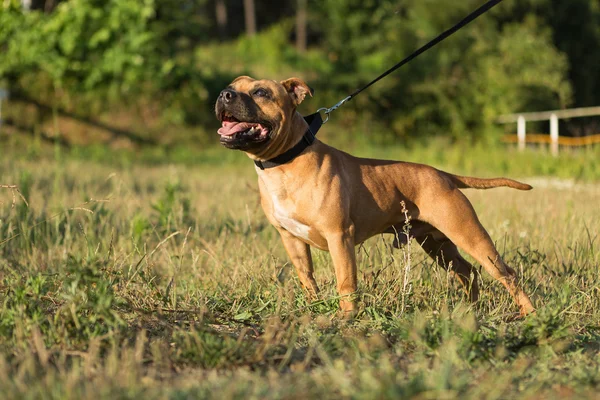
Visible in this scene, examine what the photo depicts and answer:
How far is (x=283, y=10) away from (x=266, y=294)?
3045 centimetres

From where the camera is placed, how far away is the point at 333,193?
4039mm

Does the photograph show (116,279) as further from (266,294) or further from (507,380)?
(507,380)

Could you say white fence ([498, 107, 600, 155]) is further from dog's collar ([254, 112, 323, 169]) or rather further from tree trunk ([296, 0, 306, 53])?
dog's collar ([254, 112, 323, 169])

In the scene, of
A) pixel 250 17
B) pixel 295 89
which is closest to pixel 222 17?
pixel 250 17

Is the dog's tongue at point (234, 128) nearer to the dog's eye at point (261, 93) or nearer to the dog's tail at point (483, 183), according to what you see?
the dog's eye at point (261, 93)

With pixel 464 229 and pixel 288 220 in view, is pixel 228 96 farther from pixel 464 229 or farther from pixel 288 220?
pixel 464 229

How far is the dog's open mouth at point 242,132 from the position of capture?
4.08 meters

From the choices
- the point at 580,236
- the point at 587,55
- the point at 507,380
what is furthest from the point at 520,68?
the point at 507,380

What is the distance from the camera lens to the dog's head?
4098 mm

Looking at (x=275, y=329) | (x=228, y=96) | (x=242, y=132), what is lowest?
(x=275, y=329)

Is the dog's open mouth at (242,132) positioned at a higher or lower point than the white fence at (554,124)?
higher

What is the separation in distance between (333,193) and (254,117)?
619 millimetres

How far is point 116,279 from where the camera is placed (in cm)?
391

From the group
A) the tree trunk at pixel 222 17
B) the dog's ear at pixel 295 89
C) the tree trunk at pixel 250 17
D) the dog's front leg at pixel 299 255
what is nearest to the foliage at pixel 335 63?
the tree trunk at pixel 250 17
